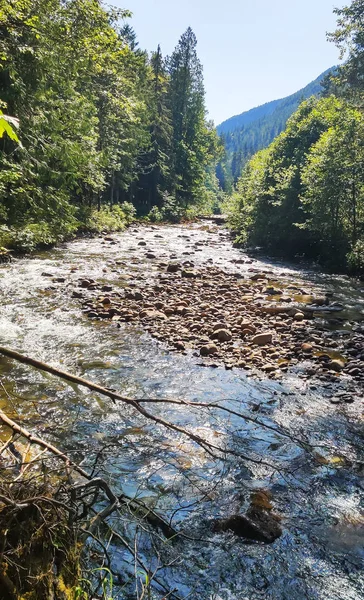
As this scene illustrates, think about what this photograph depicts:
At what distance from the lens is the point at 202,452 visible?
14.9 ft

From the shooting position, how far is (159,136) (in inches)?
1699

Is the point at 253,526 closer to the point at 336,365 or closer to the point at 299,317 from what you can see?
the point at 336,365

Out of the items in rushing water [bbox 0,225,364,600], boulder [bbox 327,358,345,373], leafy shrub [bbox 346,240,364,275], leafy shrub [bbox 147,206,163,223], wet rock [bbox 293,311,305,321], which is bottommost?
rushing water [bbox 0,225,364,600]

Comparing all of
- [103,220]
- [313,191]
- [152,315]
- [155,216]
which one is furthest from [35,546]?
[155,216]

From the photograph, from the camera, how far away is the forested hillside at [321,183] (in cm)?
1620

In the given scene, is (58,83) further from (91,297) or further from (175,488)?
(175,488)

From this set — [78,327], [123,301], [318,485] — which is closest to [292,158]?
[123,301]

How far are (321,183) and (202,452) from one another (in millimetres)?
15262

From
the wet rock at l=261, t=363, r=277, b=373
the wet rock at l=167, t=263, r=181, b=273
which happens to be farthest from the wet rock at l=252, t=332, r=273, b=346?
the wet rock at l=167, t=263, r=181, b=273

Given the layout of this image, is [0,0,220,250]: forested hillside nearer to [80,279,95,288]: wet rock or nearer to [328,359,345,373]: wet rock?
[80,279,95,288]: wet rock

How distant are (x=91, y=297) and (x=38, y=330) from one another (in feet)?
9.27

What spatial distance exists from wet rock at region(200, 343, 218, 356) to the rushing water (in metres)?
0.32

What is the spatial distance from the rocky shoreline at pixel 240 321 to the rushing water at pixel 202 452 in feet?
1.40

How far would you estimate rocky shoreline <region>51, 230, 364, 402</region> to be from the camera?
7223mm
